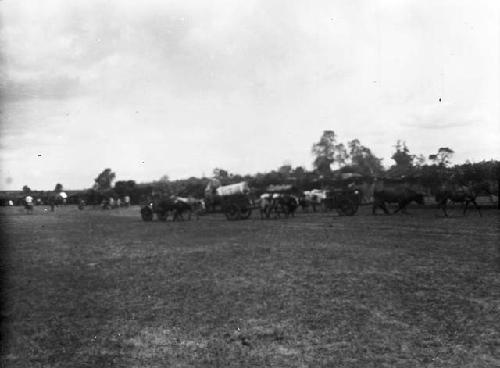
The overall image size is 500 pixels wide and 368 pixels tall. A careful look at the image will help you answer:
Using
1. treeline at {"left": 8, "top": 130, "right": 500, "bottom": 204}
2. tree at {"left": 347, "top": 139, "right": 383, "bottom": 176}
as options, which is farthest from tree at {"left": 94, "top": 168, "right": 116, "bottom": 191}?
tree at {"left": 347, "top": 139, "right": 383, "bottom": 176}

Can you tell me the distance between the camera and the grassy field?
4738 millimetres

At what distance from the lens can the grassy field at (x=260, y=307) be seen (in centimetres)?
474

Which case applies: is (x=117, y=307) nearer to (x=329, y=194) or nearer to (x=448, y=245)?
(x=448, y=245)

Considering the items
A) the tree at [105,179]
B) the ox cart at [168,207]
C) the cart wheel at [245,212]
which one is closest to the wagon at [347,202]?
the cart wheel at [245,212]

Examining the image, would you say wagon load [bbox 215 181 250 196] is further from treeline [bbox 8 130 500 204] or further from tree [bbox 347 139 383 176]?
tree [bbox 347 139 383 176]

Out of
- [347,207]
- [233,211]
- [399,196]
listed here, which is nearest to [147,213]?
[233,211]

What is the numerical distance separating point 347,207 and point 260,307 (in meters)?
18.7

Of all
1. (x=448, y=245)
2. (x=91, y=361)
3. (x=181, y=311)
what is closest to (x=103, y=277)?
(x=181, y=311)

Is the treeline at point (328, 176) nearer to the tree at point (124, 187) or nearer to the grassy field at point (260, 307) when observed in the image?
the tree at point (124, 187)

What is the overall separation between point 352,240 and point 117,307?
26.7 ft

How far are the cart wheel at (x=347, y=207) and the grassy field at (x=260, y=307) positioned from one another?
1222 cm

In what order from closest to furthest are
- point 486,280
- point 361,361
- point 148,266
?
1. point 361,361
2. point 486,280
3. point 148,266

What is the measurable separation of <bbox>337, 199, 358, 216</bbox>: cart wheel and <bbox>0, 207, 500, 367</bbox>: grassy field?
12216 mm

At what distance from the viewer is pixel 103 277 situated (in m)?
8.80
